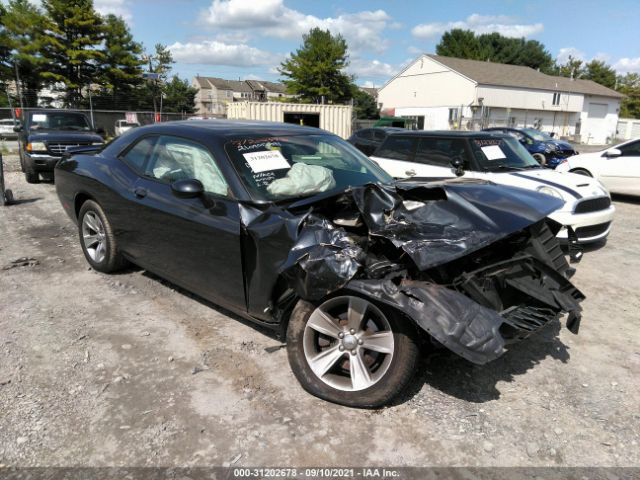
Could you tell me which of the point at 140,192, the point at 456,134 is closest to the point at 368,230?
the point at 140,192

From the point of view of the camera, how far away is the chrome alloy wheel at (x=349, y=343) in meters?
2.62

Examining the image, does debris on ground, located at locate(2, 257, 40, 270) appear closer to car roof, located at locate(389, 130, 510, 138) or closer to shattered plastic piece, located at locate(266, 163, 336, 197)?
shattered plastic piece, located at locate(266, 163, 336, 197)

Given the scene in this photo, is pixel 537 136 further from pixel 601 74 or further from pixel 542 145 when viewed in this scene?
pixel 601 74

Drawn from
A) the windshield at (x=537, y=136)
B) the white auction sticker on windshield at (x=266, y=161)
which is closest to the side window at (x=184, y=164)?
the white auction sticker on windshield at (x=266, y=161)

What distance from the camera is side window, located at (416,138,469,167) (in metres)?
Answer: 6.82

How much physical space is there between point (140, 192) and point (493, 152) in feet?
16.6

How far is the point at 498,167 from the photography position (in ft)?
21.3

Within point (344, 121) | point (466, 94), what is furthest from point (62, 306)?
point (466, 94)

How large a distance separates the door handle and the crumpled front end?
1.37 meters

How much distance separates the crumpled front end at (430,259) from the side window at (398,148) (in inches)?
173

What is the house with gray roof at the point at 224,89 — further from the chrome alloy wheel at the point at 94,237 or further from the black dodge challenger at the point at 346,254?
the black dodge challenger at the point at 346,254

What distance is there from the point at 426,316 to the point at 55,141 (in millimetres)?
10579

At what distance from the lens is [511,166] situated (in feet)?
21.6

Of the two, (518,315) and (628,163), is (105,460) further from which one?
(628,163)
